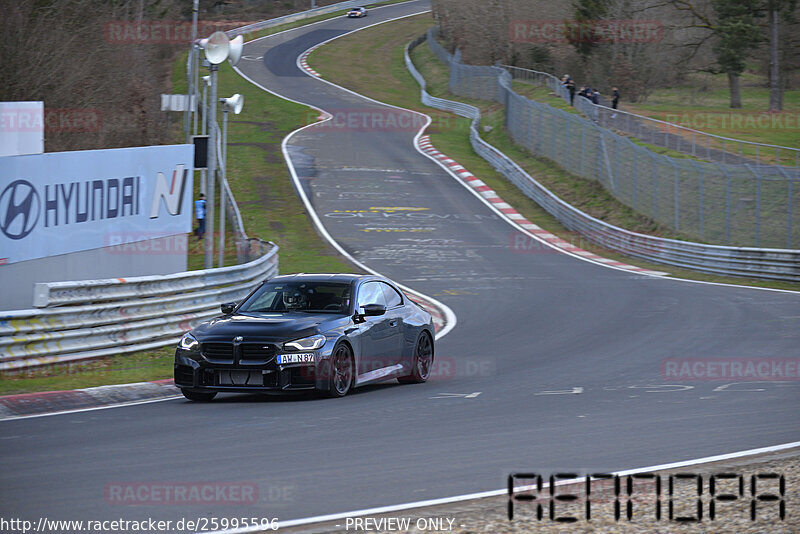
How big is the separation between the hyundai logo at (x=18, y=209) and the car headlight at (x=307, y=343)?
5115mm

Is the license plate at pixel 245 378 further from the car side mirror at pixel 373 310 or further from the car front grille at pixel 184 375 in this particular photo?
the car side mirror at pixel 373 310

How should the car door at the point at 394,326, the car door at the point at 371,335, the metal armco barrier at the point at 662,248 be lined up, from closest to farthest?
the car door at the point at 371,335 < the car door at the point at 394,326 < the metal armco barrier at the point at 662,248

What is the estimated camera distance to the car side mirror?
40.1 feet

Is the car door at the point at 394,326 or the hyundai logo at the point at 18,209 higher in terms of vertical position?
the hyundai logo at the point at 18,209

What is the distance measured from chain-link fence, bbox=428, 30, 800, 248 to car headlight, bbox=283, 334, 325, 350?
20.4 meters

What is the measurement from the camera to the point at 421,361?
1397cm

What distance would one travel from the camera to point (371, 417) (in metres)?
10.4

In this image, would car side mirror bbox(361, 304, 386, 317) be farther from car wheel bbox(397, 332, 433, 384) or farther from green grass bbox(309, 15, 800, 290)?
green grass bbox(309, 15, 800, 290)

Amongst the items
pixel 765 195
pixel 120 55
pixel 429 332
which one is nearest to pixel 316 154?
pixel 120 55

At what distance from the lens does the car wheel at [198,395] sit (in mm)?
11648

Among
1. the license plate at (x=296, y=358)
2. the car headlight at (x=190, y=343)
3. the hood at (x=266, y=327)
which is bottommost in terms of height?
the license plate at (x=296, y=358)

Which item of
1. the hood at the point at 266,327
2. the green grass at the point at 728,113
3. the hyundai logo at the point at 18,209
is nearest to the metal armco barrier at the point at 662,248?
the green grass at the point at 728,113

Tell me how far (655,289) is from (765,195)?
6.80 meters

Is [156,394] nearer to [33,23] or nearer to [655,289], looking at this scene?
[655,289]
